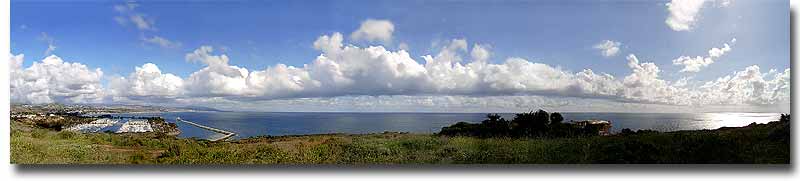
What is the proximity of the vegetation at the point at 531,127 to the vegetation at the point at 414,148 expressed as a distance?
1 cm

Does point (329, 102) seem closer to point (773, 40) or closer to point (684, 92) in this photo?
point (684, 92)

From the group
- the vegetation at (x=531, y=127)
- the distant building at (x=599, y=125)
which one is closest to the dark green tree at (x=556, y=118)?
the vegetation at (x=531, y=127)

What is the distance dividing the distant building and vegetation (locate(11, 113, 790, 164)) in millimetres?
71

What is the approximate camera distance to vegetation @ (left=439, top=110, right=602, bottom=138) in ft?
21.1

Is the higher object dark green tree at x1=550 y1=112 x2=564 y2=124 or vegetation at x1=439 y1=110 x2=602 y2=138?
dark green tree at x1=550 y1=112 x2=564 y2=124

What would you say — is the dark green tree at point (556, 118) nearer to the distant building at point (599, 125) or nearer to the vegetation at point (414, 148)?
the vegetation at point (414, 148)

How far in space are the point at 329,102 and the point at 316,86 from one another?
0.17 metres

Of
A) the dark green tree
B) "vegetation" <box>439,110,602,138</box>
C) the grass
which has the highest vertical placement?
the dark green tree

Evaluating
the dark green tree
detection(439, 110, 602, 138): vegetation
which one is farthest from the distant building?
the dark green tree

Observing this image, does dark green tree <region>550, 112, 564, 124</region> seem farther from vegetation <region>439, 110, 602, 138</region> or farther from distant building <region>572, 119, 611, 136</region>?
distant building <region>572, 119, 611, 136</region>

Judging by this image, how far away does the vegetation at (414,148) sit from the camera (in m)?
6.14

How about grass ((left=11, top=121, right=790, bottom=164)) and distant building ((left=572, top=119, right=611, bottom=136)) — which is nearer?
grass ((left=11, top=121, right=790, bottom=164))

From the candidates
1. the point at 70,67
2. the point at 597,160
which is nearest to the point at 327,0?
the point at 70,67

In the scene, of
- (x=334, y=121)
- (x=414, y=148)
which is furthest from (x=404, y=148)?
(x=334, y=121)
